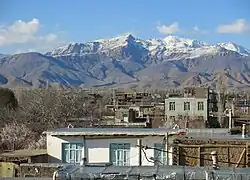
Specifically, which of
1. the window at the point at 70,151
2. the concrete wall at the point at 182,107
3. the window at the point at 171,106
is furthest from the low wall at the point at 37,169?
the window at the point at 171,106

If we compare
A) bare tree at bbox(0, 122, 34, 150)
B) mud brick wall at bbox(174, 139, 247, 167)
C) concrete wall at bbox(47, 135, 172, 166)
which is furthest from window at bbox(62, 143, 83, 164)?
bare tree at bbox(0, 122, 34, 150)

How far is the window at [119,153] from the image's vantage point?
24.1 metres

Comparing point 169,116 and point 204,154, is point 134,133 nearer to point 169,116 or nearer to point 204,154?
point 204,154

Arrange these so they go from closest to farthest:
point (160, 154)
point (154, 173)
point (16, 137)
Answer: point (154, 173), point (160, 154), point (16, 137)

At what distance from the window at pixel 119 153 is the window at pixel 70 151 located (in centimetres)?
140

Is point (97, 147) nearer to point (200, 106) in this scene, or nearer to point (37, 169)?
point (37, 169)

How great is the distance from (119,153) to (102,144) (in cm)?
86

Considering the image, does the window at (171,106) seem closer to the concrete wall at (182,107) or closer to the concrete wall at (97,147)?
the concrete wall at (182,107)

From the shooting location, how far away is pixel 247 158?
819 inches

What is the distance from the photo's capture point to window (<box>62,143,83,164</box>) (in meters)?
24.7

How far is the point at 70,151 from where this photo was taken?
24953 mm

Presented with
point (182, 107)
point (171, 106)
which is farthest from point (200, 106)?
point (171, 106)

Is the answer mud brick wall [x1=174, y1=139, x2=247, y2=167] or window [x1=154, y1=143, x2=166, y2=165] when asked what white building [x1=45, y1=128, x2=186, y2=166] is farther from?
mud brick wall [x1=174, y1=139, x2=247, y2=167]

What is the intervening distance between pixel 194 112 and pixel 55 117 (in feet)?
58.6
